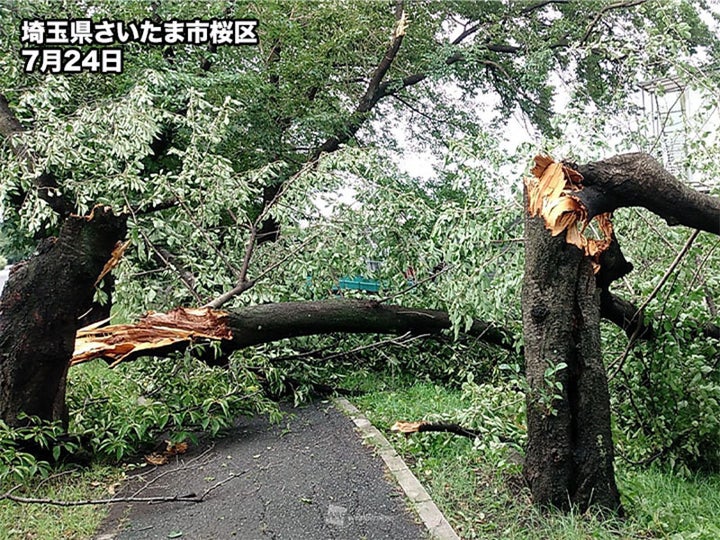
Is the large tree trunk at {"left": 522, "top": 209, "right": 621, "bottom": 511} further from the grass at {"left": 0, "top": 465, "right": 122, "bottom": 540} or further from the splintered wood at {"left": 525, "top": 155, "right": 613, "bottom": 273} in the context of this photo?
the grass at {"left": 0, "top": 465, "right": 122, "bottom": 540}

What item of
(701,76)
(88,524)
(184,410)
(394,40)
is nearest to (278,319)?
(184,410)

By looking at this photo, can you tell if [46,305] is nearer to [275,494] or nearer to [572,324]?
[275,494]

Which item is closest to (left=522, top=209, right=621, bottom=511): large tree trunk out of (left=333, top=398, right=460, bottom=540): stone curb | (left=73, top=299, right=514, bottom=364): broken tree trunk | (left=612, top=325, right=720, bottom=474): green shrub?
(left=333, top=398, right=460, bottom=540): stone curb

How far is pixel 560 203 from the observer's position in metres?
2.27

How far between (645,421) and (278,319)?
211cm

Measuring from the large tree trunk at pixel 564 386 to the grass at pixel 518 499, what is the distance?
100 mm

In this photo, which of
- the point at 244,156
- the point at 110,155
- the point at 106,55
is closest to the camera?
the point at 110,155

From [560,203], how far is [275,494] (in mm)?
1809

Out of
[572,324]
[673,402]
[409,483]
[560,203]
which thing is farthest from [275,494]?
[673,402]

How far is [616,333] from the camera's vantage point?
3.29m

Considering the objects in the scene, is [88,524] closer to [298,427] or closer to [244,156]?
[298,427]

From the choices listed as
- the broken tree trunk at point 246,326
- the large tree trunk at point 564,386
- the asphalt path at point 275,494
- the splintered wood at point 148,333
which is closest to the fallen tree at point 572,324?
the large tree trunk at point 564,386

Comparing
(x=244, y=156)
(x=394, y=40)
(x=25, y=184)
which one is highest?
Result: (x=394, y=40)

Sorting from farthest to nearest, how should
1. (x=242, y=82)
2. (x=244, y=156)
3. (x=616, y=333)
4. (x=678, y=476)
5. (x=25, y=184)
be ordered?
(x=244, y=156) < (x=242, y=82) < (x=25, y=184) < (x=616, y=333) < (x=678, y=476)
